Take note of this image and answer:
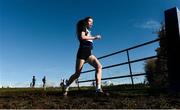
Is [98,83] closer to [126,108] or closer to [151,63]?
[126,108]

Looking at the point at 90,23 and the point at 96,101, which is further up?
the point at 90,23

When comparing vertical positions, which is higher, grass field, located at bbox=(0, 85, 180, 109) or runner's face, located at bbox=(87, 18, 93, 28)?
runner's face, located at bbox=(87, 18, 93, 28)

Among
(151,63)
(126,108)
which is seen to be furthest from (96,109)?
(151,63)

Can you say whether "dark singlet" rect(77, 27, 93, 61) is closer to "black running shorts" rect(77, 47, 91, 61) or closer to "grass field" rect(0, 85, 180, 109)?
"black running shorts" rect(77, 47, 91, 61)

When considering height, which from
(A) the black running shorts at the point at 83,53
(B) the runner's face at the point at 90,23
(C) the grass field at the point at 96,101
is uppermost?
(B) the runner's face at the point at 90,23

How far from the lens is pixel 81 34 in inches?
263

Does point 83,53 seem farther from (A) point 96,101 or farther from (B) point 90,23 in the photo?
(A) point 96,101

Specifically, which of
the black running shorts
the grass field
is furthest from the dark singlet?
the grass field

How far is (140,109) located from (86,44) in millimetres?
2898

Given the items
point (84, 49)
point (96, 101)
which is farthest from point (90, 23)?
point (96, 101)

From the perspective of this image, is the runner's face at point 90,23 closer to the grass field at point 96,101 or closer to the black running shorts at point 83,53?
the black running shorts at point 83,53

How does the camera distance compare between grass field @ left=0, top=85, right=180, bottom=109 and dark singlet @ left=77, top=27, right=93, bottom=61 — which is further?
dark singlet @ left=77, top=27, right=93, bottom=61

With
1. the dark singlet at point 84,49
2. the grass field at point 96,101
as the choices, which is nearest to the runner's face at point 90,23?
the dark singlet at point 84,49

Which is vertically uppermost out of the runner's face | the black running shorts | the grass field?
the runner's face
